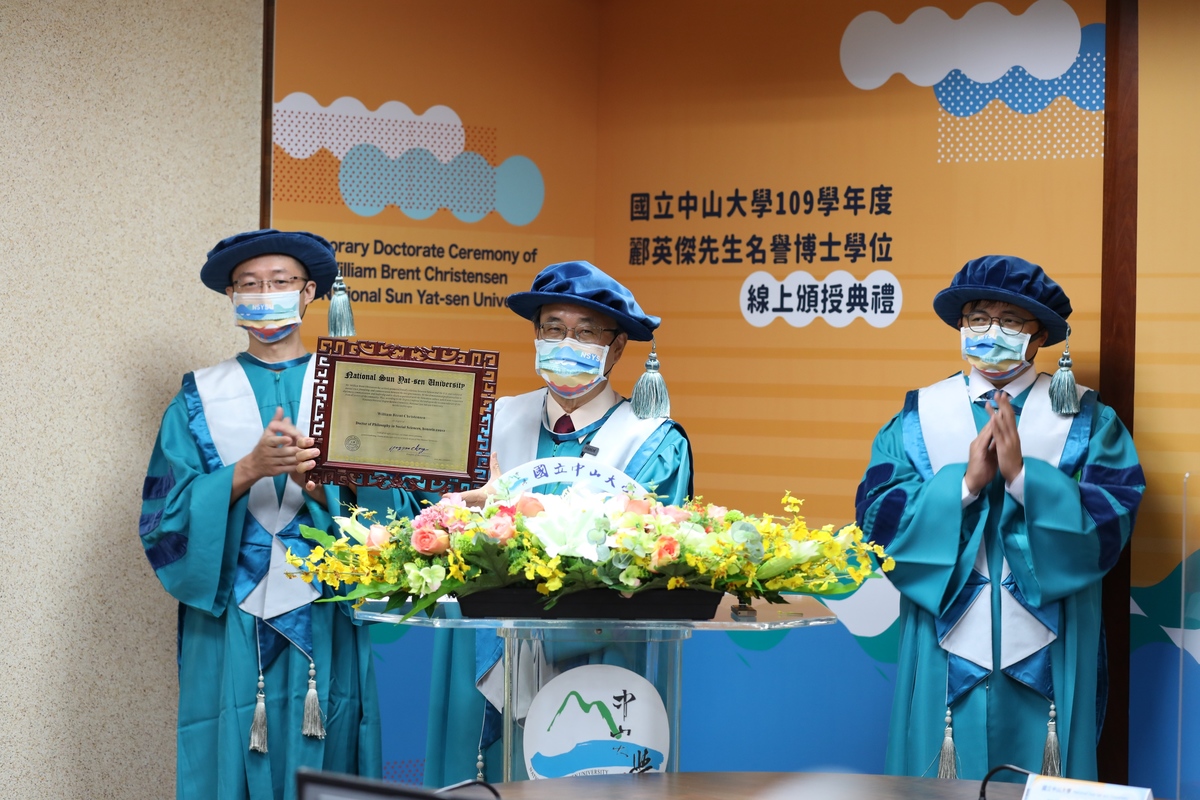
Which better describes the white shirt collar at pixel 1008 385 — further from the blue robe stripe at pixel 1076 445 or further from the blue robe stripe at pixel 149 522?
the blue robe stripe at pixel 149 522

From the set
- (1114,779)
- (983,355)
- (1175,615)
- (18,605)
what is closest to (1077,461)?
(983,355)

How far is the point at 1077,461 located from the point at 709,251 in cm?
189

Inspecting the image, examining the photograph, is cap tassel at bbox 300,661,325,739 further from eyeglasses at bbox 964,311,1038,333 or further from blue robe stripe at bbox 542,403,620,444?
eyeglasses at bbox 964,311,1038,333

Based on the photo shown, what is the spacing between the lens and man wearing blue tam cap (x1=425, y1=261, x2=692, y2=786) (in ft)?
11.5

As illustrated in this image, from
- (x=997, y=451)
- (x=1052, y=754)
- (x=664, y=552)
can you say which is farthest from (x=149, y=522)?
(x=1052, y=754)

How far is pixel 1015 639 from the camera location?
3.97 meters

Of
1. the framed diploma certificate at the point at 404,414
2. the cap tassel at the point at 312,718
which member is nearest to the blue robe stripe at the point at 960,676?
the framed diploma certificate at the point at 404,414

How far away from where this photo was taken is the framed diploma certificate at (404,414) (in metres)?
3.37

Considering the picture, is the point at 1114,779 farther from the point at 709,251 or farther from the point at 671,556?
the point at 671,556

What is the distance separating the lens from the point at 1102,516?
3.95 meters

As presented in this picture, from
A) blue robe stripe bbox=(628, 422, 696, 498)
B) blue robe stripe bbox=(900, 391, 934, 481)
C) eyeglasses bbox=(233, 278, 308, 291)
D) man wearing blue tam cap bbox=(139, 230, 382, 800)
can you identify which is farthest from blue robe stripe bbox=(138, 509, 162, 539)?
blue robe stripe bbox=(900, 391, 934, 481)

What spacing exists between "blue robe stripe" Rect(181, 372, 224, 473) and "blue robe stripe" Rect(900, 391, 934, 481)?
6.95 feet

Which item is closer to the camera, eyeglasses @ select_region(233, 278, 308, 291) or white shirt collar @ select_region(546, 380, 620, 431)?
white shirt collar @ select_region(546, 380, 620, 431)

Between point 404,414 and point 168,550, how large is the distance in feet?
2.88
